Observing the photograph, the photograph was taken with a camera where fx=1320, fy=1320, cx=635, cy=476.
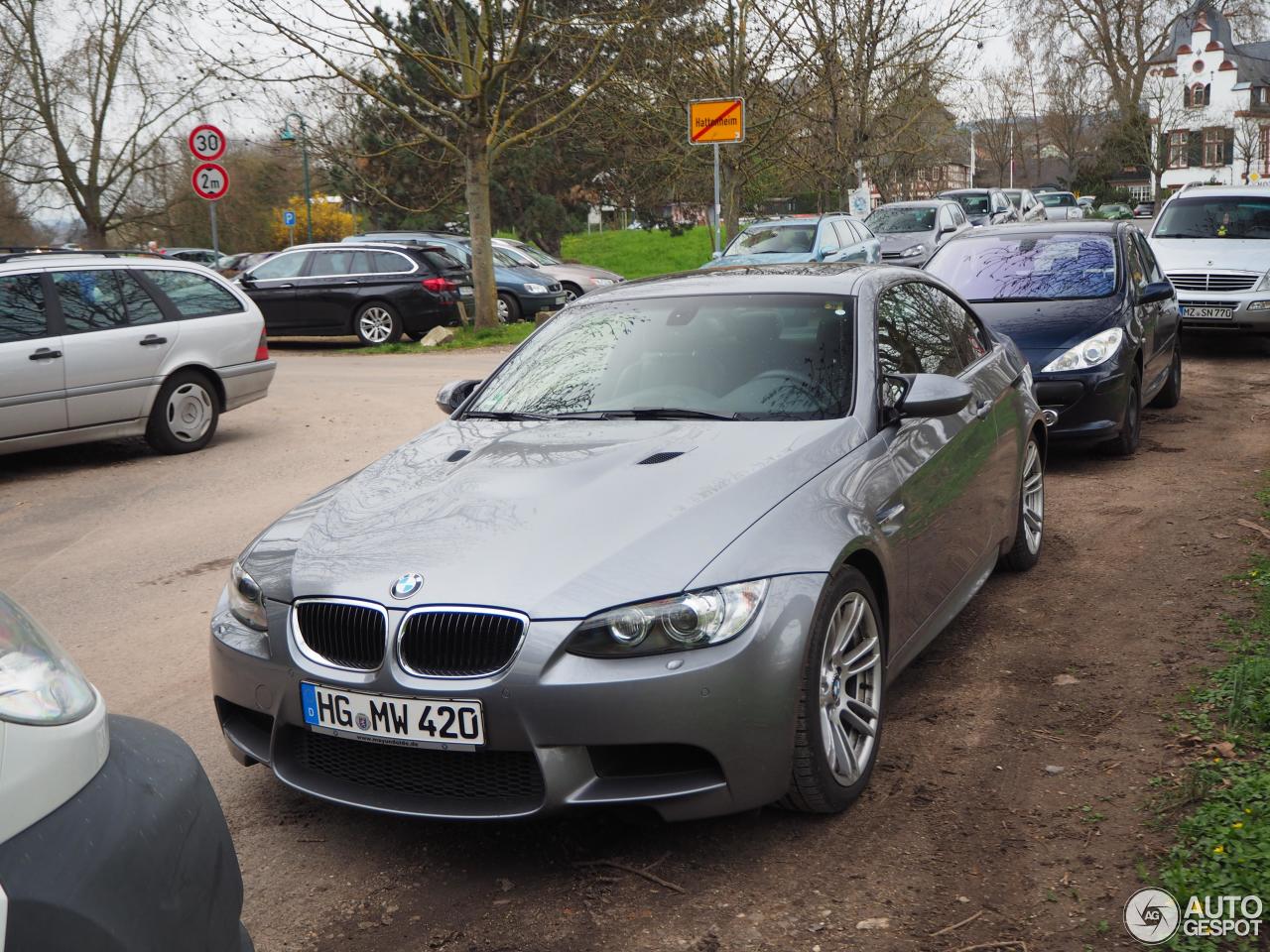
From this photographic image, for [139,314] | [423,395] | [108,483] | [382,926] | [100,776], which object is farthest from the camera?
[423,395]

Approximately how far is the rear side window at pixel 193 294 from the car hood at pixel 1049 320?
6234mm

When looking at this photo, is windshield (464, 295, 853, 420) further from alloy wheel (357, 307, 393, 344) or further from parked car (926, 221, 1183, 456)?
alloy wheel (357, 307, 393, 344)

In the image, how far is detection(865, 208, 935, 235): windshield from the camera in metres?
27.1

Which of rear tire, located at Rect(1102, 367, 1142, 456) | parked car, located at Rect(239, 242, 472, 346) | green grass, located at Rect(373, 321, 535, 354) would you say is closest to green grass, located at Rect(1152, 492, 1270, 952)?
rear tire, located at Rect(1102, 367, 1142, 456)

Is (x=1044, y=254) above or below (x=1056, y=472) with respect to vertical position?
above

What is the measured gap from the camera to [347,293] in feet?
64.7

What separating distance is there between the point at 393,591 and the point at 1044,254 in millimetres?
7732

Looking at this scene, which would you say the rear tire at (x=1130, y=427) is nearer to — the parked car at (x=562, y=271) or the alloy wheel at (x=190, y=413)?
the alloy wheel at (x=190, y=413)

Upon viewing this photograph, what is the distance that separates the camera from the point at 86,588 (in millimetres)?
6809

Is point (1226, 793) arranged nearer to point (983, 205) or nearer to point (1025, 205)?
point (983, 205)

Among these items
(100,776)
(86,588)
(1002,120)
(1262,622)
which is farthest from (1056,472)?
(1002,120)

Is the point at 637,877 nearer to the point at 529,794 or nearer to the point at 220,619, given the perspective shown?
the point at 529,794

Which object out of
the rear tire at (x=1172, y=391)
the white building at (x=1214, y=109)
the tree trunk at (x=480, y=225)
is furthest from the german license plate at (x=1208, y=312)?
the white building at (x=1214, y=109)

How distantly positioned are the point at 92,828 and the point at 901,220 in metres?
27.0
